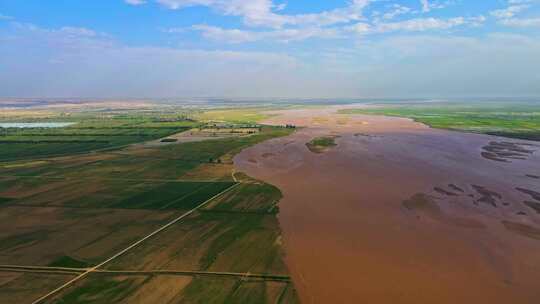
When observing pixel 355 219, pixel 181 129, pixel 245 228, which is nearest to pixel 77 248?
pixel 245 228

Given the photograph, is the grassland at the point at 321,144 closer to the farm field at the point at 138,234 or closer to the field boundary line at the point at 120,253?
the farm field at the point at 138,234

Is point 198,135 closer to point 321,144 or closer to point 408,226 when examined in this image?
point 321,144

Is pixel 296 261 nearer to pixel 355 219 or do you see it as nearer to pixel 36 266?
pixel 355 219

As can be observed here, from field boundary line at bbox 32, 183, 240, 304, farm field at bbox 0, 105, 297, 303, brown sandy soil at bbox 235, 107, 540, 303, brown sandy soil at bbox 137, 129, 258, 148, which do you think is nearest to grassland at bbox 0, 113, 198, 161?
brown sandy soil at bbox 137, 129, 258, 148

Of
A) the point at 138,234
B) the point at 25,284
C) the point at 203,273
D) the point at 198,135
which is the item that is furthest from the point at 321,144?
the point at 25,284

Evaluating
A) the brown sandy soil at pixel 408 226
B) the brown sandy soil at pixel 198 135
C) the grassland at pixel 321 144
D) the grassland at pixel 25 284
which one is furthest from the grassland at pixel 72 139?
the grassland at pixel 25 284

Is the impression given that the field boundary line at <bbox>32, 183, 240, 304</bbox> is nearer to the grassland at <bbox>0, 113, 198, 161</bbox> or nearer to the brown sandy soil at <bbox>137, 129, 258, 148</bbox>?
the brown sandy soil at <bbox>137, 129, 258, 148</bbox>
